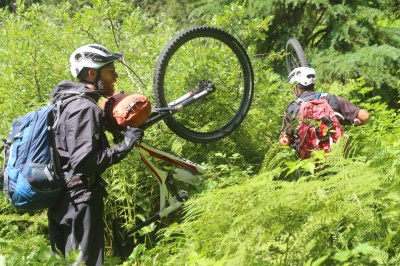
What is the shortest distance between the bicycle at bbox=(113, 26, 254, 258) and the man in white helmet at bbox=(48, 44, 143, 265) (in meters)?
0.62

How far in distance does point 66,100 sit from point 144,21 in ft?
9.37

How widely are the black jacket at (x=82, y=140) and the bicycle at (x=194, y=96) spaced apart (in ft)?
2.14

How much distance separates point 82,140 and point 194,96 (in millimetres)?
1598

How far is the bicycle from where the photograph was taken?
14.1 feet

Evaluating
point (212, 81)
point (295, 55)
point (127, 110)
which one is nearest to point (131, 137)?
point (127, 110)

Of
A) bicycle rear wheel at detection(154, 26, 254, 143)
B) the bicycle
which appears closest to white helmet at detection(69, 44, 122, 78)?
the bicycle

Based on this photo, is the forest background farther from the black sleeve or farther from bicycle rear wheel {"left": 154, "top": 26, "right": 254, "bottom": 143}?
the black sleeve

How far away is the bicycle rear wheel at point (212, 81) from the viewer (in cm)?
473

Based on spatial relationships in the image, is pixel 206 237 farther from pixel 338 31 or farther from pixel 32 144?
pixel 338 31

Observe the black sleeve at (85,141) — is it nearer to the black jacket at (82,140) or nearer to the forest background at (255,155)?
the black jacket at (82,140)

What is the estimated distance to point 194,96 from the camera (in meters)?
4.52

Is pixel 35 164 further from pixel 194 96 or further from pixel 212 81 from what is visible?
pixel 212 81

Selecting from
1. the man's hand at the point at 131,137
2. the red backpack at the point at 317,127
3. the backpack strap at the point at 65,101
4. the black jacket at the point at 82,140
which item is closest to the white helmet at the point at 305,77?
the red backpack at the point at 317,127

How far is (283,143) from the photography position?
4.59 meters
